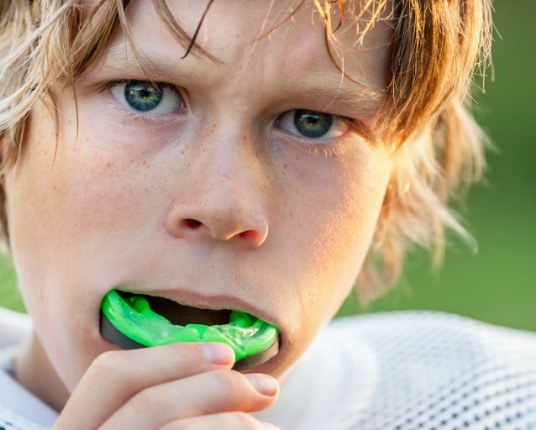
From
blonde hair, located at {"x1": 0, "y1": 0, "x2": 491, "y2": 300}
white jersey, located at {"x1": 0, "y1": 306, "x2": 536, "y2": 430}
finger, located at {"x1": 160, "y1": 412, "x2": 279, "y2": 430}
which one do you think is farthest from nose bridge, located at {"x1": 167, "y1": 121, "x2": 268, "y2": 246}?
white jersey, located at {"x1": 0, "y1": 306, "x2": 536, "y2": 430}

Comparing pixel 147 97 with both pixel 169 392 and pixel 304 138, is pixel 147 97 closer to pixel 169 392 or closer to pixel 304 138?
pixel 304 138

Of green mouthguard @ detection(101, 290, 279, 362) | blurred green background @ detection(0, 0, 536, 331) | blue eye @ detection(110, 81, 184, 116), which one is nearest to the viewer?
green mouthguard @ detection(101, 290, 279, 362)

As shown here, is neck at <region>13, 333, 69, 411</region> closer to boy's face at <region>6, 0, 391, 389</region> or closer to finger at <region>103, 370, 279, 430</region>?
boy's face at <region>6, 0, 391, 389</region>

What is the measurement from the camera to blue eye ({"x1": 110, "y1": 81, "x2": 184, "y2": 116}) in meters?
1.19

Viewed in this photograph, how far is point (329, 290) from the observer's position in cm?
125

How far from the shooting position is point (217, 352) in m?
1.02

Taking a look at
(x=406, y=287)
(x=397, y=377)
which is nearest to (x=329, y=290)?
(x=397, y=377)

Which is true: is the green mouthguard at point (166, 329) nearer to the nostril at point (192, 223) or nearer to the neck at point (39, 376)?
the nostril at point (192, 223)

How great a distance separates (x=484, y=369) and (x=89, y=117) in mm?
657

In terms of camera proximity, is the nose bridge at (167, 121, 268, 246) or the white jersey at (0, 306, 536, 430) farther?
the white jersey at (0, 306, 536, 430)

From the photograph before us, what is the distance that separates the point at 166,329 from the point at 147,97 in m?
0.28

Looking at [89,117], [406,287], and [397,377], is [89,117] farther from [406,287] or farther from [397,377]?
[406,287]

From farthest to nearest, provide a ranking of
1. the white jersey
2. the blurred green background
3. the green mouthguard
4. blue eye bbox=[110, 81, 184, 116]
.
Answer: the blurred green background, the white jersey, blue eye bbox=[110, 81, 184, 116], the green mouthguard

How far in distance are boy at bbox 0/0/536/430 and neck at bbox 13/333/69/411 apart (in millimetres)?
51
